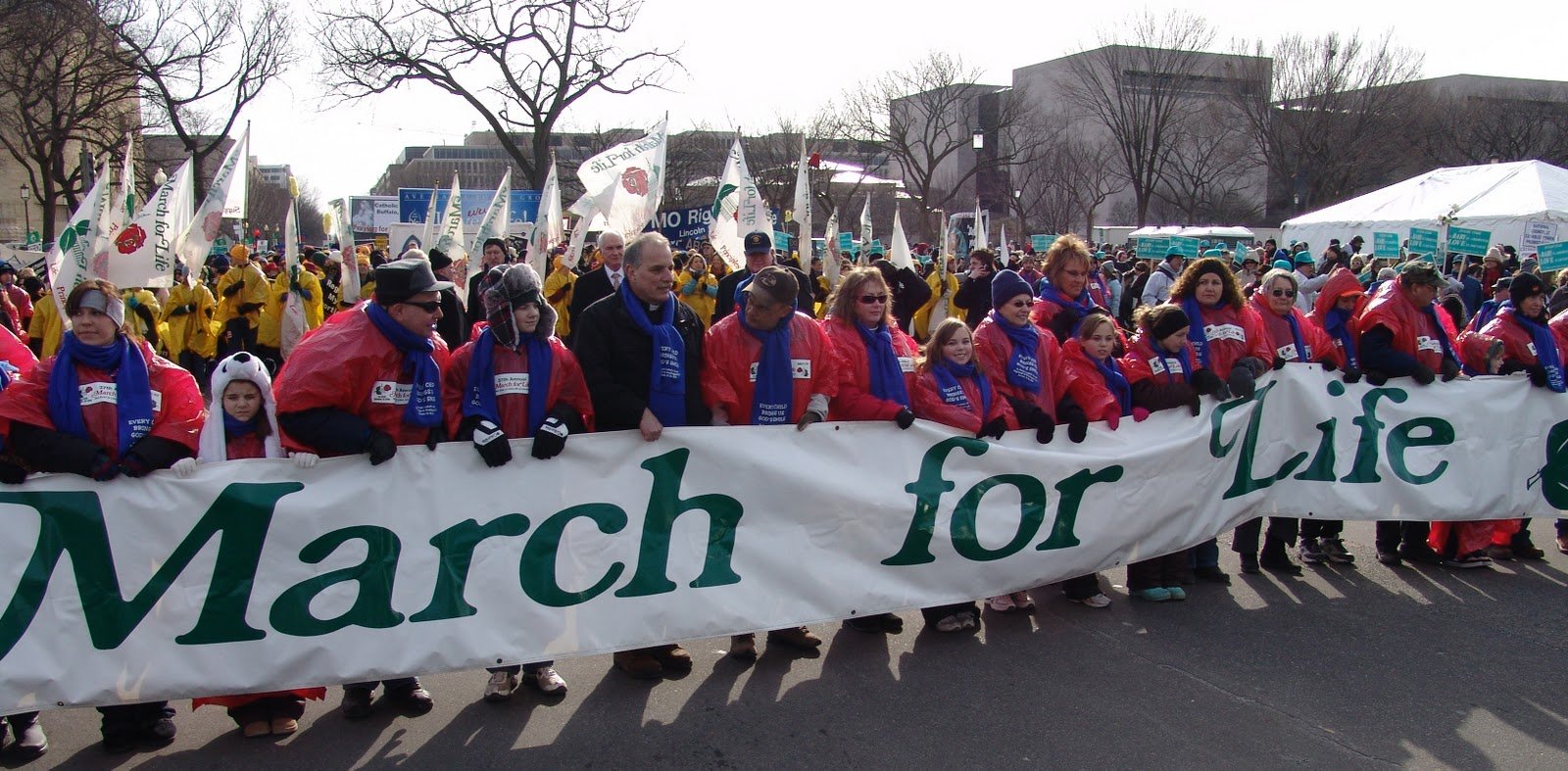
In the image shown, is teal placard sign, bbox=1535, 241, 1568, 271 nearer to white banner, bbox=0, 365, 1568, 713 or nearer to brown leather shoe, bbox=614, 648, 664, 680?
white banner, bbox=0, 365, 1568, 713

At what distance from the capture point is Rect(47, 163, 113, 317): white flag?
5426 mm

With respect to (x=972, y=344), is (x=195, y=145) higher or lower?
higher

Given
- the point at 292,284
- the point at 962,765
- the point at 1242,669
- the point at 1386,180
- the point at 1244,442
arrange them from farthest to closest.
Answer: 1. the point at 1386,180
2. the point at 292,284
3. the point at 1244,442
4. the point at 1242,669
5. the point at 962,765

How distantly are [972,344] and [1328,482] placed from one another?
2.34 meters

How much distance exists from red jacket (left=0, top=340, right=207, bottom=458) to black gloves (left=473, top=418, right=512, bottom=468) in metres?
1.04

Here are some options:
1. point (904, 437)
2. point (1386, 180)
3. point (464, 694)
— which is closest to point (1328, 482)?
point (904, 437)

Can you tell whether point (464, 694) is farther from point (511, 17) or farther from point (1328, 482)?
point (511, 17)

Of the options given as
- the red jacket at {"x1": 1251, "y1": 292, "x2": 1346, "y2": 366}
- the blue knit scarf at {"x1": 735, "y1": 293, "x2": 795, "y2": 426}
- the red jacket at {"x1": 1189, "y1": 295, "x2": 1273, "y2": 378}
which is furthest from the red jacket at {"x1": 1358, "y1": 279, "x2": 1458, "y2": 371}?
the blue knit scarf at {"x1": 735, "y1": 293, "x2": 795, "y2": 426}

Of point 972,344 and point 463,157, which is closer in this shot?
point 972,344

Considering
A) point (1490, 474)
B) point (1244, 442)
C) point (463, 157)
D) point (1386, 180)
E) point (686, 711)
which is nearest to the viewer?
point (686, 711)

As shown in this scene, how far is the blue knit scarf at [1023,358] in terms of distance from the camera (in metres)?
5.17

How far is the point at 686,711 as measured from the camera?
4.12m

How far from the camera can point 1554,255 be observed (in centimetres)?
1243

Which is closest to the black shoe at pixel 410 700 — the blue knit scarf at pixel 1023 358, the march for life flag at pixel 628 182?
the blue knit scarf at pixel 1023 358
